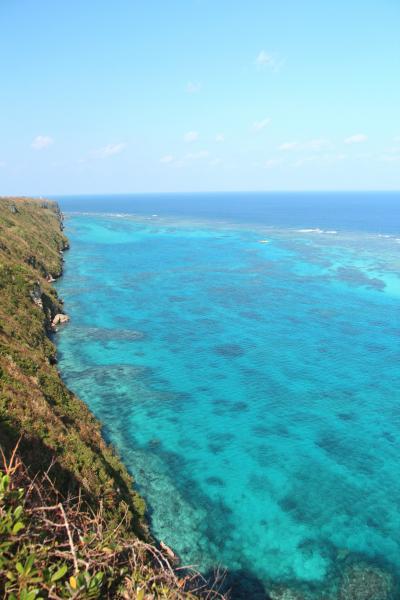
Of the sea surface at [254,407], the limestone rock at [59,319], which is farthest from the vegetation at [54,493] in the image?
the sea surface at [254,407]

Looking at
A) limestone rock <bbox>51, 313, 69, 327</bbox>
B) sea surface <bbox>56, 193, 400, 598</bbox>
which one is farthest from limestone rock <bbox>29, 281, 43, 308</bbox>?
sea surface <bbox>56, 193, 400, 598</bbox>

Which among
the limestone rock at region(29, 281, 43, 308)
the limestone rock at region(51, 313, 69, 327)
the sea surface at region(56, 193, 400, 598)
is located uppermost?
the limestone rock at region(29, 281, 43, 308)

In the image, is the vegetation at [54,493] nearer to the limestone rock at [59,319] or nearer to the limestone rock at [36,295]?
the limestone rock at [36,295]

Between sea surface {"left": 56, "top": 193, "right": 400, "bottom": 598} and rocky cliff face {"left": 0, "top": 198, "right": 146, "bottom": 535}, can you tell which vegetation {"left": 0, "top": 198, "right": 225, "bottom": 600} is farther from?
sea surface {"left": 56, "top": 193, "right": 400, "bottom": 598}

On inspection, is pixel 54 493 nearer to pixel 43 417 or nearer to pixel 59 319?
pixel 43 417

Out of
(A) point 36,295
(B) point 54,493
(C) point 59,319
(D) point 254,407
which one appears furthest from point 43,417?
(C) point 59,319

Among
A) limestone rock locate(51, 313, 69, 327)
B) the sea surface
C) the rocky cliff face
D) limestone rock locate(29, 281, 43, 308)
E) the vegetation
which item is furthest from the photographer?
limestone rock locate(51, 313, 69, 327)
